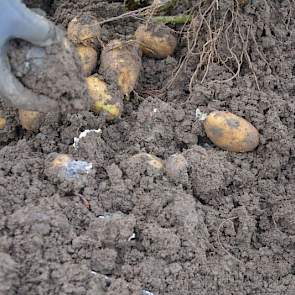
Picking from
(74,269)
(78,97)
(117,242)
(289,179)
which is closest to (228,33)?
(289,179)

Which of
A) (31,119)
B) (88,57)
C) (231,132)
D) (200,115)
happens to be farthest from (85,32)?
(231,132)

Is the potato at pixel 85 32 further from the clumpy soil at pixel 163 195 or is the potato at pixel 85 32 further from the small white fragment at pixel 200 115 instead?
the small white fragment at pixel 200 115

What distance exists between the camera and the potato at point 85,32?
2020 mm

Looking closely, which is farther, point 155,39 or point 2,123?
point 155,39

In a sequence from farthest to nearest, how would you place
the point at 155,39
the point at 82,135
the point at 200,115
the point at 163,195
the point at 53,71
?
1. the point at 155,39
2. the point at 200,115
3. the point at 82,135
4. the point at 163,195
5. the point at 53,71

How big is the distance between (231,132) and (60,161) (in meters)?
0.54

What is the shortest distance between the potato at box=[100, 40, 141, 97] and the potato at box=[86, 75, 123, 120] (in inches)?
2.2

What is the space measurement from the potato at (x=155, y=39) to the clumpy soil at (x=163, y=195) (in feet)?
0.15

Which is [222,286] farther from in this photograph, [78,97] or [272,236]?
[78,97]

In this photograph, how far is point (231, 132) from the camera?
6.04 feet

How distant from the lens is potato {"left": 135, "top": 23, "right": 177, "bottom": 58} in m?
2.09

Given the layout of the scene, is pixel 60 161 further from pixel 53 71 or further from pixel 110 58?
pixel 110 58

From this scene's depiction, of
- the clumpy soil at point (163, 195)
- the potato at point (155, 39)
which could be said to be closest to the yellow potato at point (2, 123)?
the clumpy soil at point (163, 195)

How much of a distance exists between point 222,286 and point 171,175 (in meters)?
0.36
